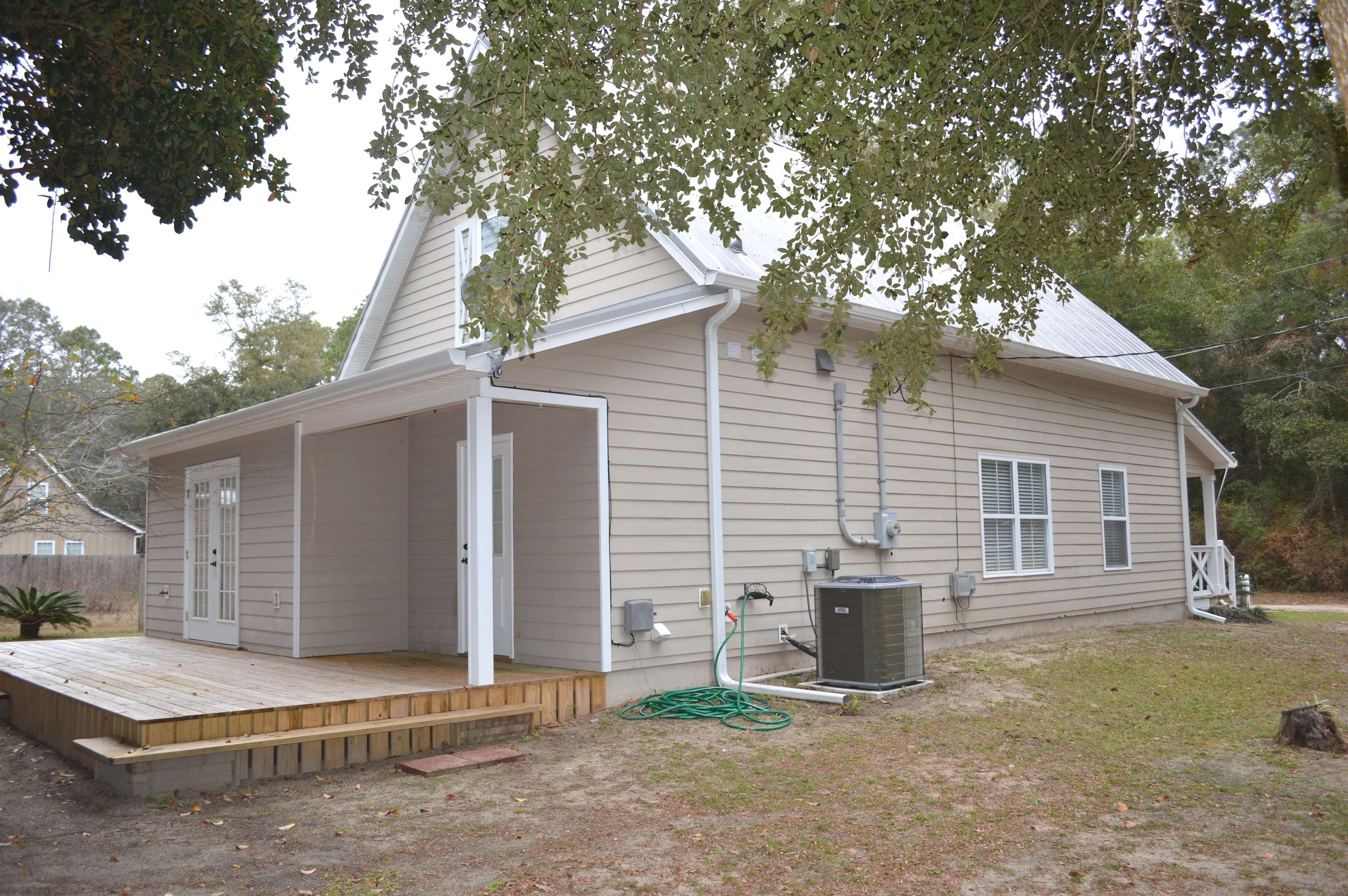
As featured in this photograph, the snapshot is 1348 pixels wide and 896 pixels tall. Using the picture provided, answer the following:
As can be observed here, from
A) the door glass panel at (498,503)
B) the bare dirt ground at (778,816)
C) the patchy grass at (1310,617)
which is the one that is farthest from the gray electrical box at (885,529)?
the patchy grass at (1310,617)

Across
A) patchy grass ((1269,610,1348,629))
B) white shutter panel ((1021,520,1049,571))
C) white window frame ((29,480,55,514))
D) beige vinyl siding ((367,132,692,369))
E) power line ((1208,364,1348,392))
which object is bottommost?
patchy grass ((1269,610,1348,629))

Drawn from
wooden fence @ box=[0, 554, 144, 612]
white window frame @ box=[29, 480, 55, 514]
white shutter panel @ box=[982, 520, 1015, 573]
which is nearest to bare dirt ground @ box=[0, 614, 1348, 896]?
white shutter panel @ box=[982, 520, 1015, 573]

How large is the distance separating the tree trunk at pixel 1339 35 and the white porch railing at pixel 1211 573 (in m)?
12.7

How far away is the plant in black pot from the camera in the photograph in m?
14.3

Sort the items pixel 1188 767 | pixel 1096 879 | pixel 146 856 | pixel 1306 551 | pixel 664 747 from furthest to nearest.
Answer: pixel 1306 551
pixel 664 747
pixel 1188 767
pixel 146 856
pixel 1096 879

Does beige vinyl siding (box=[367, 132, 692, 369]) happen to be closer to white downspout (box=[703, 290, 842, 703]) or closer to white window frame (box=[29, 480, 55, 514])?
white downspout (box=[703, 290, 842, 703])

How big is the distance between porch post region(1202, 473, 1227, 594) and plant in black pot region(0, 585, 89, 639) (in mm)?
16838

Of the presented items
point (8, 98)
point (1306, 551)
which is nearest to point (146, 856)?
point (8, 98)

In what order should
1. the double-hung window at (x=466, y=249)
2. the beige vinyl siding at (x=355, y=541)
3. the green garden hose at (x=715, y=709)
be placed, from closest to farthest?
1. the green garden hose at (x=715, y=709)
2. the beige vinyl siding at (x=355, y=541)
3. the double-hung window at (x=466, y=249)

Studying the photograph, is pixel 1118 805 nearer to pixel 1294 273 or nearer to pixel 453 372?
pixel 453 372

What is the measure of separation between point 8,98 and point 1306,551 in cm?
2537

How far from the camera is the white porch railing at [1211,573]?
1493 cm

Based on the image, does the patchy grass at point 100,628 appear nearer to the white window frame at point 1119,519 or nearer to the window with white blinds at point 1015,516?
the window with white blinds at point 1015,516

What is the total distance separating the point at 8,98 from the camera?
A: 19.9 feet
